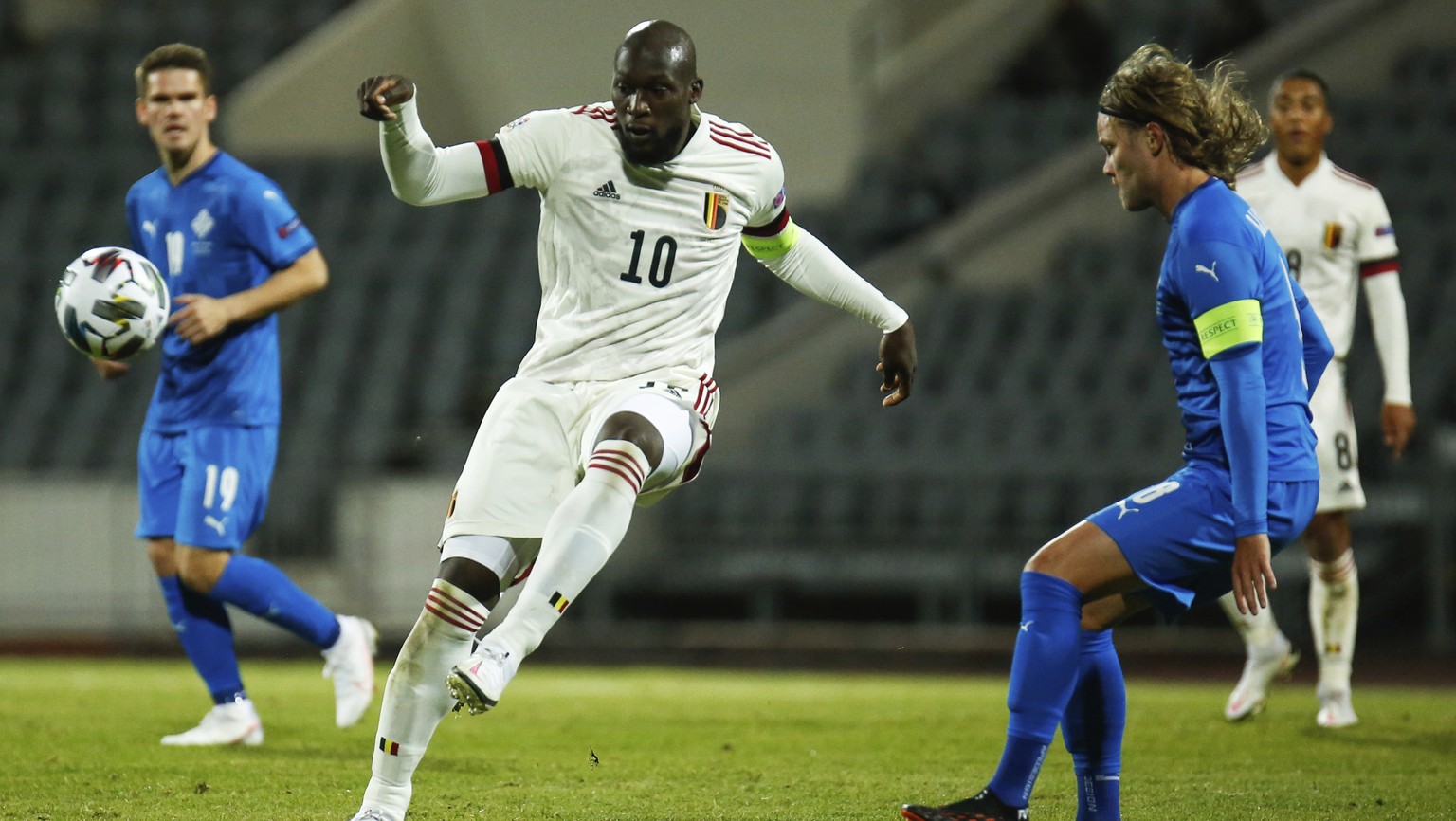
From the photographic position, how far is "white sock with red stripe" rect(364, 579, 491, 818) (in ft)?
14.5

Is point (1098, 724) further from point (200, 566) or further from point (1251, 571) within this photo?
point (200, 566)

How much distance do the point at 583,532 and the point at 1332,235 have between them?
4347mm

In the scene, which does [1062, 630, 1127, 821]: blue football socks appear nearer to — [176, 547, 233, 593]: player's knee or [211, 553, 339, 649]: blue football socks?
[211, 553, 339, 649]: blue football socks

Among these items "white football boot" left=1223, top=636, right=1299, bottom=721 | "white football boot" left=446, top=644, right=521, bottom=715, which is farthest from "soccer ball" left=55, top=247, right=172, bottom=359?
"white football boot" left=1223, top=636, right=1299, bottom=721

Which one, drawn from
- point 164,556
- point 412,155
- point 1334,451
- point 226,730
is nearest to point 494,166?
point 412,155

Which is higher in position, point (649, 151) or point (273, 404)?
point (649, 151)

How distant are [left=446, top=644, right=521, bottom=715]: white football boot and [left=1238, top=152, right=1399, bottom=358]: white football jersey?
458cm

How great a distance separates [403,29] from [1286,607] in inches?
441

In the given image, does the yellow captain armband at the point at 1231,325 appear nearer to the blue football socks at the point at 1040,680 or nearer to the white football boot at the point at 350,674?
the blue football socks at the point at 1040,680

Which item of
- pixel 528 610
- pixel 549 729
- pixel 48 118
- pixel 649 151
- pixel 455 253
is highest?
pixel 48 118

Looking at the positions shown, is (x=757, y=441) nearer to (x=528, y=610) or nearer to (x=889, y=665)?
(x=889, y=665)

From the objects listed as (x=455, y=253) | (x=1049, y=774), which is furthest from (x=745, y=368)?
(x=1049, y=774)

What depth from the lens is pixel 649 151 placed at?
4.66 m

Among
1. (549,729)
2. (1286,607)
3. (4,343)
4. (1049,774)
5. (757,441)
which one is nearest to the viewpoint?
(1049,774)
